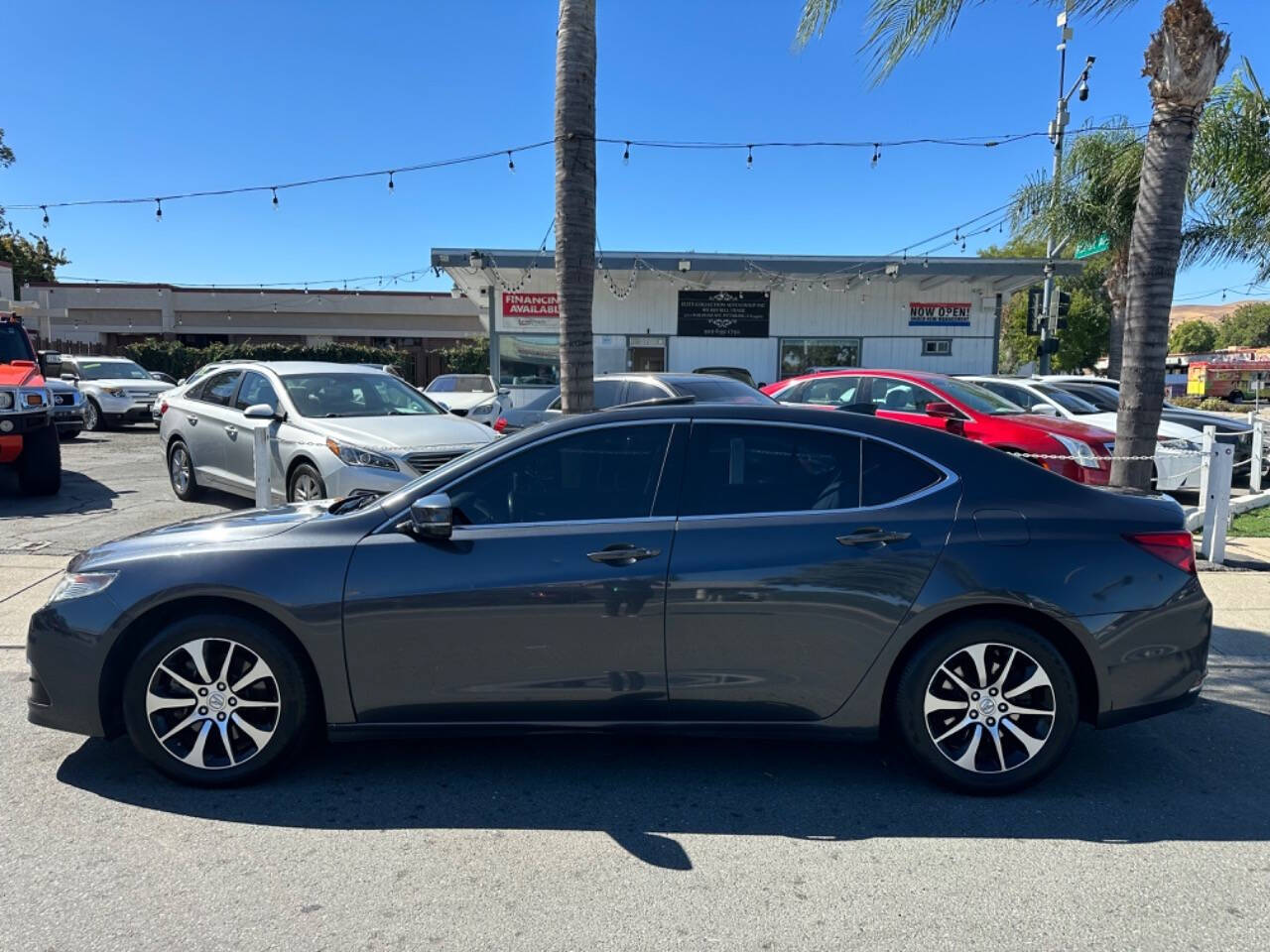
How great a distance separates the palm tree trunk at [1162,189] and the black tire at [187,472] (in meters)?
9.17

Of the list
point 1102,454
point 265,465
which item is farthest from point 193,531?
point 1102,454

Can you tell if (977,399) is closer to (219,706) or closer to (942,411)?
(942,411)

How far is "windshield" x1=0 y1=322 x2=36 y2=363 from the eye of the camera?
10.6m

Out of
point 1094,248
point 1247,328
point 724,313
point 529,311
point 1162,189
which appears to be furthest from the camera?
point 1247,328

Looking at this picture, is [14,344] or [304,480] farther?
[14,344]

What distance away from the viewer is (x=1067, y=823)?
11.1ft

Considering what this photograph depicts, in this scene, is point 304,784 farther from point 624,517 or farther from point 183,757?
point 624,517

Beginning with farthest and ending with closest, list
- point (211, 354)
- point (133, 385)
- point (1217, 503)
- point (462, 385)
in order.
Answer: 1. point (211, 354)
2. point (462, 385)
3. point (133, 385)
4. point (1217, 503)

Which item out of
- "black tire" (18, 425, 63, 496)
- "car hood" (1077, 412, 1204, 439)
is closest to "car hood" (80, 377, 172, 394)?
"black tire" (18, 425, 63, 496)

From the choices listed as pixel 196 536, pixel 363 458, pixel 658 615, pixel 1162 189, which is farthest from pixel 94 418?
pixel 1162 189

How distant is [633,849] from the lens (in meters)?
3.18

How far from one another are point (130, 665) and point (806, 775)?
287 cm

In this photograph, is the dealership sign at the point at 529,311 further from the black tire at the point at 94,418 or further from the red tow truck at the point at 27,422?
the red tow truck at the point at 27,422

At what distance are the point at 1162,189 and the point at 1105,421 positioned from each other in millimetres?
5945
